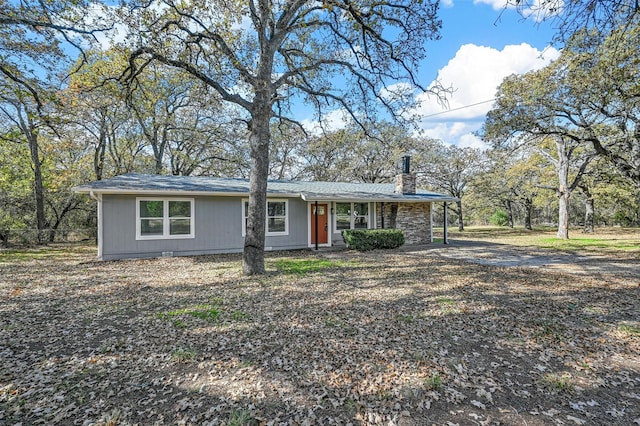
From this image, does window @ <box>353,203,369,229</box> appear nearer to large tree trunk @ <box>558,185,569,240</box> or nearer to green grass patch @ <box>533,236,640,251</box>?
green grass patch @ <box>533,236,640,251</box>

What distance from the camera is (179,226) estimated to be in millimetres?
11328

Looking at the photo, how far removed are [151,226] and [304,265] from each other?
577 cm

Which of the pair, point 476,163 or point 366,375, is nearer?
point 366,375

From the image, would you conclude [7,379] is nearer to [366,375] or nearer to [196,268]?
[366,375]

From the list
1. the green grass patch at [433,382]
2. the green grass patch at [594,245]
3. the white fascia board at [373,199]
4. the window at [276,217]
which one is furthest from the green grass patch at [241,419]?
the green grass patch at [594,245]

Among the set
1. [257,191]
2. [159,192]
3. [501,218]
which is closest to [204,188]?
[159,192]

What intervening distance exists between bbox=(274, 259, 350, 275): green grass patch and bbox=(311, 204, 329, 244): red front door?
11.3 feet

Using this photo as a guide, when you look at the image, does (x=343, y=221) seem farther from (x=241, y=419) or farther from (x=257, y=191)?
(x=241, y=419)

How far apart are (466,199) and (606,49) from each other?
20.0 metres

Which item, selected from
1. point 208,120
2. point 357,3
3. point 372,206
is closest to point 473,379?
point 357,3

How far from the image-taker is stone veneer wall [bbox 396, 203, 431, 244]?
14805 millimetres

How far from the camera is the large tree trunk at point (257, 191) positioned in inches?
307

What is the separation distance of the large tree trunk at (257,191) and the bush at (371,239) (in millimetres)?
5396

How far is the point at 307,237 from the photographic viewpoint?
524 inches
